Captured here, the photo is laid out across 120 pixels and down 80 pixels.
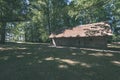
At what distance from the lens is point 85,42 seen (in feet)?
112

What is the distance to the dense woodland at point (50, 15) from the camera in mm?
28188

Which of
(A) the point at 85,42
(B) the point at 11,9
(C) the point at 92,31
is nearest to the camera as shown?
(B) the point at 11,9

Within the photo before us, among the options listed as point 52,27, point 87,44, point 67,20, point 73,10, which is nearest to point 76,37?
point 87,44

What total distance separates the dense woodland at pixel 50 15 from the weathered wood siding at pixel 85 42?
13.6ft

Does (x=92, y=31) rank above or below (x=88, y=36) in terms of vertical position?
above

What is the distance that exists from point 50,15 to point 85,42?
75.0 ft

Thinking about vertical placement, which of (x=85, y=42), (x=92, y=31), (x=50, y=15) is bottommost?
(x=85, y=42)

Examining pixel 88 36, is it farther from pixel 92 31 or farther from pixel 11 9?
pixel 11 9

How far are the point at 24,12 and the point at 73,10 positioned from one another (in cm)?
773

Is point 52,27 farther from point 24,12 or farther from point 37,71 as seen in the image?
point 37,71

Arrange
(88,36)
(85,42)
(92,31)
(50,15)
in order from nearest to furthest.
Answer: (88,36) < (92,31) < (85,42) < (50,15)

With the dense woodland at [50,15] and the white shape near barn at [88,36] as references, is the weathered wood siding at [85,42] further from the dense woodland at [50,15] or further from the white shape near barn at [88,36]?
the dense woodland at [50,15]

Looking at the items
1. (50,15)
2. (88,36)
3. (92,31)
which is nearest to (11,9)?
(88,36)

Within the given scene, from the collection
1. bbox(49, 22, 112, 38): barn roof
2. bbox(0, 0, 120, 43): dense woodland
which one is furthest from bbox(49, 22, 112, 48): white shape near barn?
bbox(0, 0, 120, 43): dense woodland
